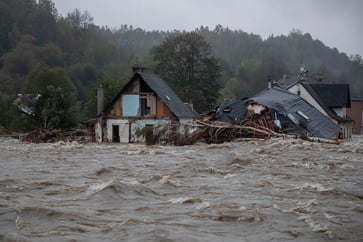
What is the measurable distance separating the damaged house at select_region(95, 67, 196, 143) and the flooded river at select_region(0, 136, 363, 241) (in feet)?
69.6

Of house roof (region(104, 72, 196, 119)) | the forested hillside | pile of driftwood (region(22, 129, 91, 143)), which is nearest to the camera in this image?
pile of driftwood (region(22, 129, 91, 143))

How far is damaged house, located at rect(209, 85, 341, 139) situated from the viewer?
1252 inches

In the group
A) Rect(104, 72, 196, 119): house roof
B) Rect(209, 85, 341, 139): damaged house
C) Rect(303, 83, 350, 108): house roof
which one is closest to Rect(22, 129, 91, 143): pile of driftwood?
Rect(104, 72, 196, 119): house roof

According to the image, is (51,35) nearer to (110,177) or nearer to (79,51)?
(79,51)

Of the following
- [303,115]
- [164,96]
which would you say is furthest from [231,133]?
[164,96]

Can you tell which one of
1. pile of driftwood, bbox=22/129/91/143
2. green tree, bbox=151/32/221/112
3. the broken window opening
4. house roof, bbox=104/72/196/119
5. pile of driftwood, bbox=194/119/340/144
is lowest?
pile of driftwood, bbox=22/129/91/143

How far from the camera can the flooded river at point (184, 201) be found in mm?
8156

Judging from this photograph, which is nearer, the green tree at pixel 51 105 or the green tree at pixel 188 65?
the green tree at pixel 51 105

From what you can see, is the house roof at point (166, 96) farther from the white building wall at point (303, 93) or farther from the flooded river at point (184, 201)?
the flooded river at point (184, 201)

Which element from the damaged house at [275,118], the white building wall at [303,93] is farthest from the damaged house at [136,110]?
the white building wall at [303,93]

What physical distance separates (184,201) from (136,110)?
30.2 metres

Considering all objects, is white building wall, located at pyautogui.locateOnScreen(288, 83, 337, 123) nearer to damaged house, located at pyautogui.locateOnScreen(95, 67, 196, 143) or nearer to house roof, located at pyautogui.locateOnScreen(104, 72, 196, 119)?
house roof, located at pyautogui.locateOnScreen(104, 72, 196, 119)

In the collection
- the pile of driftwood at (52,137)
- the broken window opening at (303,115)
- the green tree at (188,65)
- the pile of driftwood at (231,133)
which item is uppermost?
the green tree at (188,65)

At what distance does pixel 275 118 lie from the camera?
33750 mm
